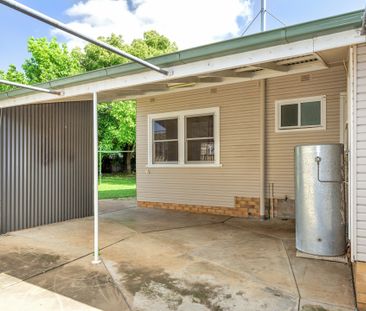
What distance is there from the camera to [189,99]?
7742mm

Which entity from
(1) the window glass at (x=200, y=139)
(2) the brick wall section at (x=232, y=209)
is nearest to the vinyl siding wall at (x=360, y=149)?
(2) the brick wall section at (x=232, y=209)

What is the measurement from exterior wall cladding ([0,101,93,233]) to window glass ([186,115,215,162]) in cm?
244

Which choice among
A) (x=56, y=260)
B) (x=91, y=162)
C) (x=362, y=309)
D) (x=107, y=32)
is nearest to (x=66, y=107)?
(x=91, y=162)

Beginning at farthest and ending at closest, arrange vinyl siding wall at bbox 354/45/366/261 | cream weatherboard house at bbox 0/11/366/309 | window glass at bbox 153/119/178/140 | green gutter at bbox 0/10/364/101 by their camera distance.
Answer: window glass at bbox 153/119/178/140, cream weatherboard house at bbox 0/11/366/309, vinyl siding wall at bbox 354/45/366/261, green gutter at bbox 0/10/364/101

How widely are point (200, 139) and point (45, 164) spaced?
11.7 feet

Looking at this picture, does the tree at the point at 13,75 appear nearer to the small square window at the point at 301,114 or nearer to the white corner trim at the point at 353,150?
the small square window at the point at 301,114

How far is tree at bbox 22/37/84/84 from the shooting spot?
20547 millimetres

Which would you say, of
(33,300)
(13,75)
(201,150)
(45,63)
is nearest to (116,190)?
(201,150)

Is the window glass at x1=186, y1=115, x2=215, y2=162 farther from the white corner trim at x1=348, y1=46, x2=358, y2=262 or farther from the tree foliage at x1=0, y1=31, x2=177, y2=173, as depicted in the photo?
the tree foliage at x1=0, y1=31, x2=177, y2=173

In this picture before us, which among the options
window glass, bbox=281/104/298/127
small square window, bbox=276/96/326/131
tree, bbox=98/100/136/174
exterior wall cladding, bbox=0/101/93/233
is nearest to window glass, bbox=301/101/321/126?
small square window, bbox=276/96/326/131

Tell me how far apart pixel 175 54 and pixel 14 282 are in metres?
3.19

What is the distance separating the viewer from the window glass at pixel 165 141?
26.5ft

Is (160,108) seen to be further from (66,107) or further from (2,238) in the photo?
(2,238)

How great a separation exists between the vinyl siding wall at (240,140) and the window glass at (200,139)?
0.94 feet
